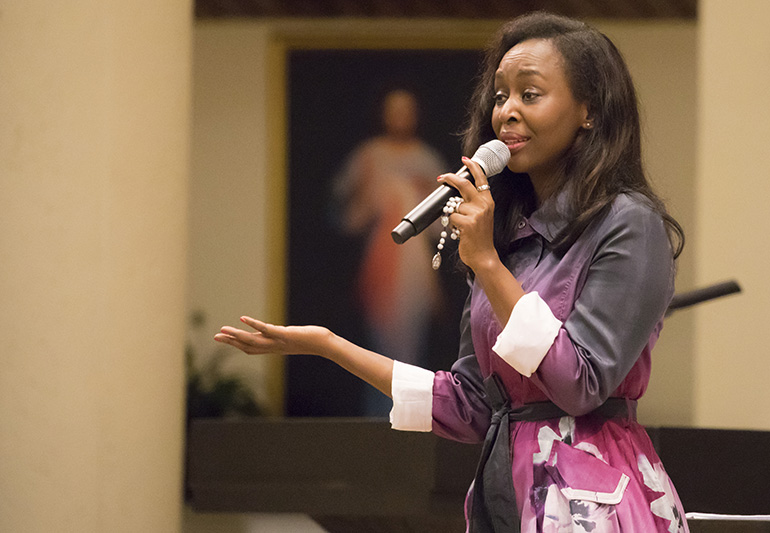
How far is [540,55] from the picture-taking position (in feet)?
5.22

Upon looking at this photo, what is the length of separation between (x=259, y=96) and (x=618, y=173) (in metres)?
5.36

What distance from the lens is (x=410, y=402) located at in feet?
5.62

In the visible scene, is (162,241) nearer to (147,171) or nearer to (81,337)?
(147,171)

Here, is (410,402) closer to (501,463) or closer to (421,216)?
(501,463)

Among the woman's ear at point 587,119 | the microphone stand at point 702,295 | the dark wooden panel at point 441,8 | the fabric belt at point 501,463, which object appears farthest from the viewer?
the dark wooden panel at point 441,8

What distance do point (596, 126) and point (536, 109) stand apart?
0.11 m

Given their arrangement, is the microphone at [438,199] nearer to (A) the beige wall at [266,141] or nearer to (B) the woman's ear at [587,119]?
(B) the woman's ear at [587,119]

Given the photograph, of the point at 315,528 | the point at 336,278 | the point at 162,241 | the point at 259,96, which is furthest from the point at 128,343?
the point at 259,96

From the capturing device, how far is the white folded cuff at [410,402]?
1.71m

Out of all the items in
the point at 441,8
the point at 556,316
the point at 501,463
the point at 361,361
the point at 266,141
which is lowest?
the point at 501,463

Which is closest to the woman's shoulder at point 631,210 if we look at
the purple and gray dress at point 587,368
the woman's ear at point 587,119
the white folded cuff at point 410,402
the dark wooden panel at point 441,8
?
the purple and gray dress at point 587,368

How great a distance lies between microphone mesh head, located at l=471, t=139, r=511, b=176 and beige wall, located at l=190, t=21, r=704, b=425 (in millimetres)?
5006

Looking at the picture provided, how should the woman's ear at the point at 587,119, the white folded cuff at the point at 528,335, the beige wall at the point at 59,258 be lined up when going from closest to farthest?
the white folded cuff at the point at 528,335
the woman's ear at the point at 587,119
the beige wall at the point at 59,258

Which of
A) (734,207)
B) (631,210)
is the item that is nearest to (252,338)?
(631,210)
